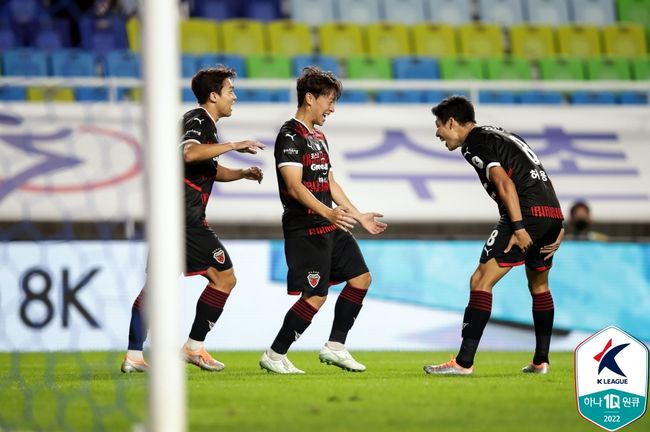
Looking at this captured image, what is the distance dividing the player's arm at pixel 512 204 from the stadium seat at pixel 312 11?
10.5m

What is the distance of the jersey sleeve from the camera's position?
7.38 m

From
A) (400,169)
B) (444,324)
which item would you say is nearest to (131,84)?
(400,169)

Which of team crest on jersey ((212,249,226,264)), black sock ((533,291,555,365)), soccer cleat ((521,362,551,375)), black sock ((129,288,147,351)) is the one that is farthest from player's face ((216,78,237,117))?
soccer cleat ((521,362,551,375))

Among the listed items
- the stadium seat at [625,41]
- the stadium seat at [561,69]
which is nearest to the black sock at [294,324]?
the stadium seat at [561,69]

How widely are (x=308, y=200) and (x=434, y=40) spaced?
32.8ft

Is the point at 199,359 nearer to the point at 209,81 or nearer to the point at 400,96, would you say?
the point at 209,81

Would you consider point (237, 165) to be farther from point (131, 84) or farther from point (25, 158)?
point (25, 158)

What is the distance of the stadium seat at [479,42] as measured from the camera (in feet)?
55.2

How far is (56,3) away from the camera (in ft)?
53.1

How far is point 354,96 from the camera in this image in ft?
49.3

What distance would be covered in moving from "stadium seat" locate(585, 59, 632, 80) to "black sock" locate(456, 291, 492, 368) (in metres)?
9.73

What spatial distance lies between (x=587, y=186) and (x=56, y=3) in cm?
783

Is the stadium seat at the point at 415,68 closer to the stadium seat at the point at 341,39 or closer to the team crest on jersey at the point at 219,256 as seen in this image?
the stadium seat at the point at 341,39

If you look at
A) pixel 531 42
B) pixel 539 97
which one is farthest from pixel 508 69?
pixel 531 42
